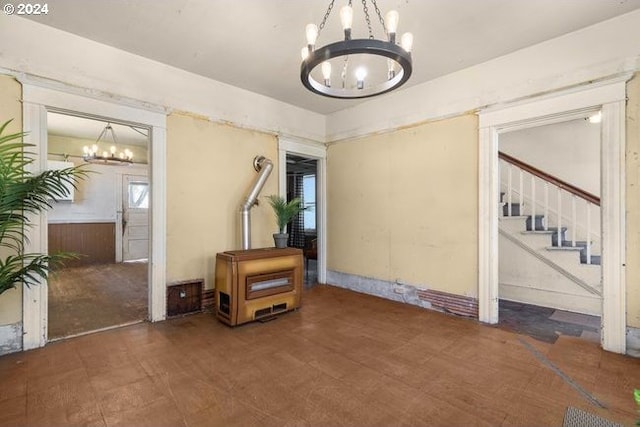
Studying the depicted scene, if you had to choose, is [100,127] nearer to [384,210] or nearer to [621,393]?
[384,210]

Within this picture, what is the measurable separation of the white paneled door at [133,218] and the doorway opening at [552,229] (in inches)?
311

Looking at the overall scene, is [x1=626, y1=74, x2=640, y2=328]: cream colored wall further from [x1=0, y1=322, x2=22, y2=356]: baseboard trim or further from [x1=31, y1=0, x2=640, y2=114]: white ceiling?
[x1=0, y1=322, x2=22, y2=356]: baseboard trim

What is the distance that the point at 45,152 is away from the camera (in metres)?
2.70

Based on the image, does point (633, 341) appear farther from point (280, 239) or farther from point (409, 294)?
point (280, 239)

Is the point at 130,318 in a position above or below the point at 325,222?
below

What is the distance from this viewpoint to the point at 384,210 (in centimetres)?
427

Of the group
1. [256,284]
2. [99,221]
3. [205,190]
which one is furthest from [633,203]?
[99,221]

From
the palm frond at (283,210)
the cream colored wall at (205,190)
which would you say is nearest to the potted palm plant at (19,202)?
the cream colored wall at (205,190)

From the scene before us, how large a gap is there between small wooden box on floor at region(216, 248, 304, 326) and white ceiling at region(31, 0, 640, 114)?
7.22 ft

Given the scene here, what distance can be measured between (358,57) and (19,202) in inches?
133

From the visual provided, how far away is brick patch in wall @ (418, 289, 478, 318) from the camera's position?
3399 mm

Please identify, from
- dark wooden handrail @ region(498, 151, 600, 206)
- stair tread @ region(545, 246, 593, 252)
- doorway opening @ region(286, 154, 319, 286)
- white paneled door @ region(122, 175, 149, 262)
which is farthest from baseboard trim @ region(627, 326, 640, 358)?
white paneled door @ region(122, 175, 149, 262)

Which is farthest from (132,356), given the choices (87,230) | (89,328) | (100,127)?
(87,230)

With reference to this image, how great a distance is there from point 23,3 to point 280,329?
363 centimetres
